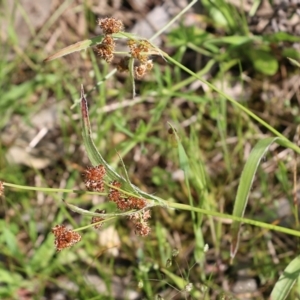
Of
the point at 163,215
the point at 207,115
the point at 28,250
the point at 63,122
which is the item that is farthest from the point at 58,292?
the point at 207,115

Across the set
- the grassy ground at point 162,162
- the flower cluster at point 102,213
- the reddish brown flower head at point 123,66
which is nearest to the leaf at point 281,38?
the grassy ground at point 162,162

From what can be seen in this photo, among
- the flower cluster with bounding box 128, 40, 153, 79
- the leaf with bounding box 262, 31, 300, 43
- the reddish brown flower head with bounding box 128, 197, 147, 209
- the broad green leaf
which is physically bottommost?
the broad green leaf

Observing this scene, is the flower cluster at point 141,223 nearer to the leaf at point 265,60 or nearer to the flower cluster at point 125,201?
the flower cluster at point 125,201

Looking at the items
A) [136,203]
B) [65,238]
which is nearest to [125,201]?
[136,203]

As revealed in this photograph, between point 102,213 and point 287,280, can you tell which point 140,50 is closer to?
point 102,213

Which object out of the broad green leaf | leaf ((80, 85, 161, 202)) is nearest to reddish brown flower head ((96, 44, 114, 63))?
leaf ((80, 85, 161, 202))

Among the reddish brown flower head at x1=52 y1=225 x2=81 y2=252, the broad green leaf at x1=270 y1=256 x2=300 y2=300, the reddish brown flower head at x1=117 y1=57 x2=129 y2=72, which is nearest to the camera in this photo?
the reddish brown flower head at x1=52 y1=225 x2=81 y2=252

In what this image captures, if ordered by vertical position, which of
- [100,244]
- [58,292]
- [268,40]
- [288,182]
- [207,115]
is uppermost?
[268,40]

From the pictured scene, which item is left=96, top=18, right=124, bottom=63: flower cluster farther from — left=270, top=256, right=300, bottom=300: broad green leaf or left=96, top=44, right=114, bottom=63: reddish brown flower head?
left=270, top=256, right=300, bottom=300: broad green leaf

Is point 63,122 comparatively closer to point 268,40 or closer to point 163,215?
point 163,215
